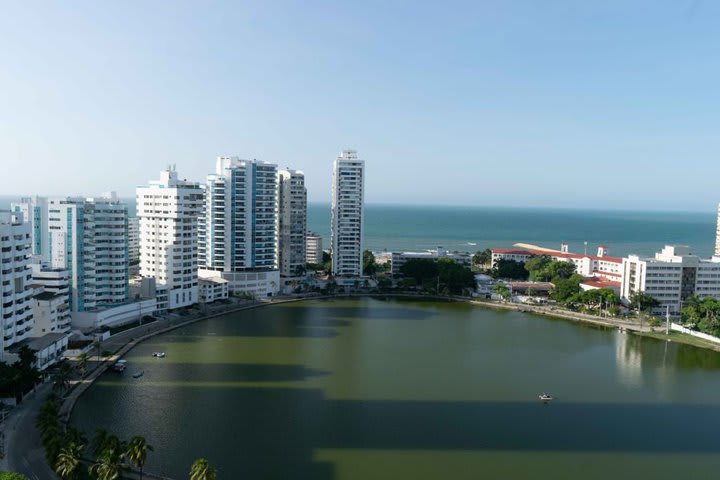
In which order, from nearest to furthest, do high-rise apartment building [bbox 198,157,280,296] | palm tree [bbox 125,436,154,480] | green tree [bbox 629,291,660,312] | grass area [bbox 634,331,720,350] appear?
palm tree [bbox 125,436,154,480]
grass area [bbox 634,331,720,350]
green tree [bbox 629,291,660,312]
high-rise apartment building [bbox 198,157,280,296]

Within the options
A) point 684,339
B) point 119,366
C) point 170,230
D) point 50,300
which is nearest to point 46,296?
point 50,300

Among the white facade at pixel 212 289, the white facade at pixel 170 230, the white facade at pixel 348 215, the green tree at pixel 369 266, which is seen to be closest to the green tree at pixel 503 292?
the white facade at pixel 348 215

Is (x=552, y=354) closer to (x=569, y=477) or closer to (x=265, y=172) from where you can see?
(x=569, y=477)

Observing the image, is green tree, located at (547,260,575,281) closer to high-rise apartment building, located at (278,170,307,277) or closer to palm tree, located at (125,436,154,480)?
high-rise apartment building, located at (278,170,307,277)

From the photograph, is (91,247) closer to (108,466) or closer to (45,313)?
(45,313)

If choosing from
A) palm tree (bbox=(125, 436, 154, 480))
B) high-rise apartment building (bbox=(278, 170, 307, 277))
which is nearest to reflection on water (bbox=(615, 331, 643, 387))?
palm tree (bbox=(125, 436, 154, 480))

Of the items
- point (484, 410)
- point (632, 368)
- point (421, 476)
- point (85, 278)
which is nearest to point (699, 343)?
point (632, 368)

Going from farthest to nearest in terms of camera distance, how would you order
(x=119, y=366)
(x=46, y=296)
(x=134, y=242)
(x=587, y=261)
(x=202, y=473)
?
(x=134, y=242), (x=587, y=261), (x=46, y=296), (x=119, y=366), (x=202, y=473)
